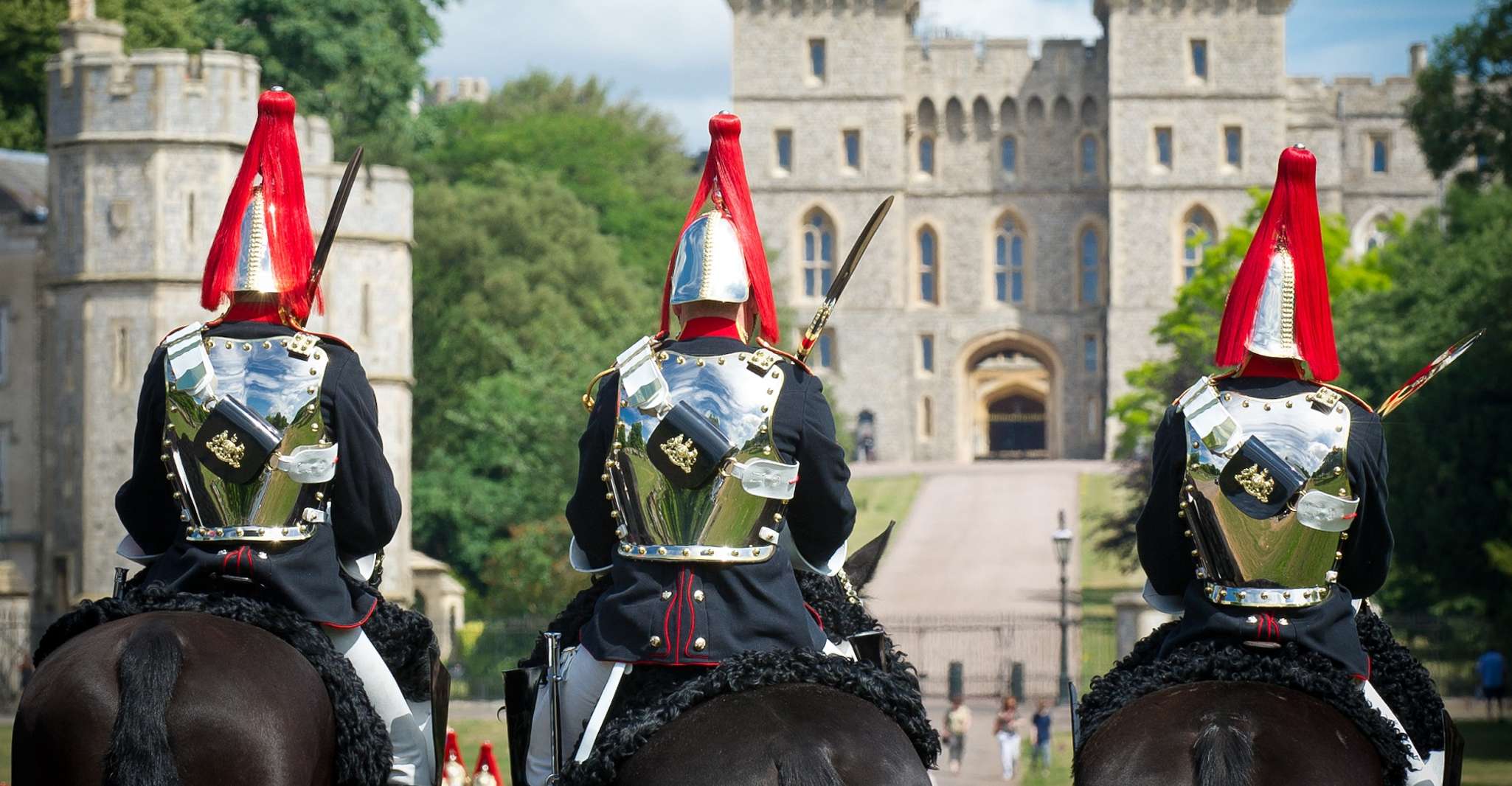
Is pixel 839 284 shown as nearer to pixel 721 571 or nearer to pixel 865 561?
pixel 721 571

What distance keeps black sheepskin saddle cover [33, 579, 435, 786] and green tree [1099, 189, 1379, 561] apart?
37.4 m

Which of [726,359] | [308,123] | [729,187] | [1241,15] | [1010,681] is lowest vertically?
[1010,681]

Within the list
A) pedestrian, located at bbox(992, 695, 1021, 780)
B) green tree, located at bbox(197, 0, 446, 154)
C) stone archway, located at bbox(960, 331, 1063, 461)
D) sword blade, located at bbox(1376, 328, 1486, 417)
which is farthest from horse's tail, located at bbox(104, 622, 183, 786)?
stone archway, located at bbox(960, 331, 1063, 461)

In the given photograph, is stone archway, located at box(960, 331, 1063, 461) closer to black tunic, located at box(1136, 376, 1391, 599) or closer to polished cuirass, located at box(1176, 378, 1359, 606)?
black tunic, located at box(1136, 376, 1391, 599)

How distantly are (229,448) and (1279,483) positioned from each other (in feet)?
10.8

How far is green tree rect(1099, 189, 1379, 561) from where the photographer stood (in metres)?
46.9

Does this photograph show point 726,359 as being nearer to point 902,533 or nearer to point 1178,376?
point 1178,376

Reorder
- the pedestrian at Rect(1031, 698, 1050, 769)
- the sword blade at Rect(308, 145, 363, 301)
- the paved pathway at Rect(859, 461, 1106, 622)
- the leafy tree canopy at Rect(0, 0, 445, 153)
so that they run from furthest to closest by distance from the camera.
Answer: the leafy tree canopy at Rect(0, 0, 445, 153) → the paved pathway at Rect(859, 461, 1106, 622) → the pedestrian at Rect(1031, 698, 1050, 769) → the sword blade at Rect(308, 145, 363, 301)

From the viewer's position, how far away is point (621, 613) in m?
7.10

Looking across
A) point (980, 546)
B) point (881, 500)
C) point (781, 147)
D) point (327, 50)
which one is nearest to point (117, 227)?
point (327, 50)

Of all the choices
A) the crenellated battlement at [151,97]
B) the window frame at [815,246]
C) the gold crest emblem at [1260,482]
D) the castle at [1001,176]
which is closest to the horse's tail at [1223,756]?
the gold crest emblem at [1260,482]

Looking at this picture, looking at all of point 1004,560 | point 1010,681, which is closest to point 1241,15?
point 1004,560

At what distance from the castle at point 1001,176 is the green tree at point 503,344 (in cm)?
Answer: 2060

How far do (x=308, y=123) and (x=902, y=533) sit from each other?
2263cm
